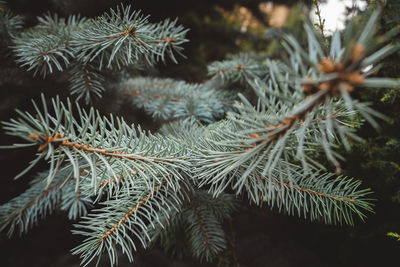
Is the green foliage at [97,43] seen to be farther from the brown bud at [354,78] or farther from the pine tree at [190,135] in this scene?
the brown bud at [354,78]

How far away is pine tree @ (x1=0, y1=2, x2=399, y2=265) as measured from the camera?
0.67 ft

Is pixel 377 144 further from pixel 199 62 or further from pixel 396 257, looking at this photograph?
pixel 199 62

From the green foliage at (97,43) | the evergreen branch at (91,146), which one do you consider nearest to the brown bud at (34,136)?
the evergreen branch at (91,146)

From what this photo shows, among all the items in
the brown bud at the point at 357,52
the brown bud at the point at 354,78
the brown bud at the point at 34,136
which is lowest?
the brown bud at the point at 354,78

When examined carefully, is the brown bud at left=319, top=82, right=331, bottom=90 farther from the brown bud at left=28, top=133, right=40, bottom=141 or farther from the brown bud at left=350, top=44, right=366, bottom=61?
the brown bud at left=28, top=133, right=40, bottom=141

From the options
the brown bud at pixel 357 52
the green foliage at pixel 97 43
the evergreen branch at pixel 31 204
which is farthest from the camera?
the evergreen branch at pixel 31 204

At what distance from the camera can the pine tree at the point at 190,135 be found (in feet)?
0.67

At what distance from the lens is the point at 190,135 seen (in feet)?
1.49

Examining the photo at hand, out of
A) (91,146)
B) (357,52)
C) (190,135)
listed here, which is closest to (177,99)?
(190,135)

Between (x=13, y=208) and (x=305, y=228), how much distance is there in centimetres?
82

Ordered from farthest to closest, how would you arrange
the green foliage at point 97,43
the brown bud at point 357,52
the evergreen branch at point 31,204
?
the evergreen branch at point 31,204, the green foliage at point 97,43, the brown bud at point 357,52

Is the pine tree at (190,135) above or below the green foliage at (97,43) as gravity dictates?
below

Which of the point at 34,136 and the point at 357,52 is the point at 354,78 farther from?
the point at 34,136

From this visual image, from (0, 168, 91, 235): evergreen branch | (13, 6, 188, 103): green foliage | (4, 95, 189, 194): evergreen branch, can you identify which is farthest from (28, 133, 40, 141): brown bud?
(0, 168, 91, 235): evergreen branch
